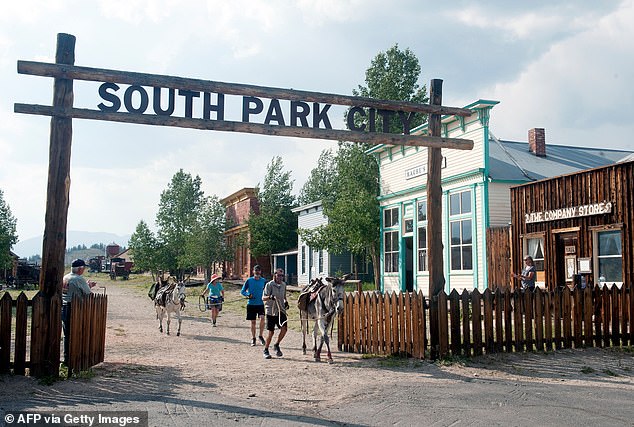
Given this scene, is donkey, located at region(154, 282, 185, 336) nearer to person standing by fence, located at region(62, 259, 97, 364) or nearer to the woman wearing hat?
the woman wearing hat

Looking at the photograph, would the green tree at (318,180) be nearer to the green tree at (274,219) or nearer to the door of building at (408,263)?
the green tree at (274,219)

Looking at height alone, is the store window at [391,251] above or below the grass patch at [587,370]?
above

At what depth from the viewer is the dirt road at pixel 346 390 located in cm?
743

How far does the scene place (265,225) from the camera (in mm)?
45969

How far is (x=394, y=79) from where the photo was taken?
120ft

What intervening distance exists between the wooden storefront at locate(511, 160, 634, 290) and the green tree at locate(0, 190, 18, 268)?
2808cm

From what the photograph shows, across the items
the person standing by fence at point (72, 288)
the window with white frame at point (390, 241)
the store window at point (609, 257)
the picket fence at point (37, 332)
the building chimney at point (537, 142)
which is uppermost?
the building chimney at point (537, 142)

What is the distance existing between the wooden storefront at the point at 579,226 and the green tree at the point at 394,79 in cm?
1703

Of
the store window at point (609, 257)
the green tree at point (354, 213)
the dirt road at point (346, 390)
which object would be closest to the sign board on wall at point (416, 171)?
the green tree at point (354, 213)

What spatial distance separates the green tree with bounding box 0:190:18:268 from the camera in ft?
114

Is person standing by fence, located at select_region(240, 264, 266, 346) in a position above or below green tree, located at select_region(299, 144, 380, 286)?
below

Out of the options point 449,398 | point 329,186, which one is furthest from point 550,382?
point 329,186

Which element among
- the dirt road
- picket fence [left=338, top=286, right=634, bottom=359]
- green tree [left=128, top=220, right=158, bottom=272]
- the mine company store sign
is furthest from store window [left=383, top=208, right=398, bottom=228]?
green tree [left=128, top=220, right=158, bottom=272]

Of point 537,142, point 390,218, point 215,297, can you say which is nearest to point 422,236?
point 390,218
